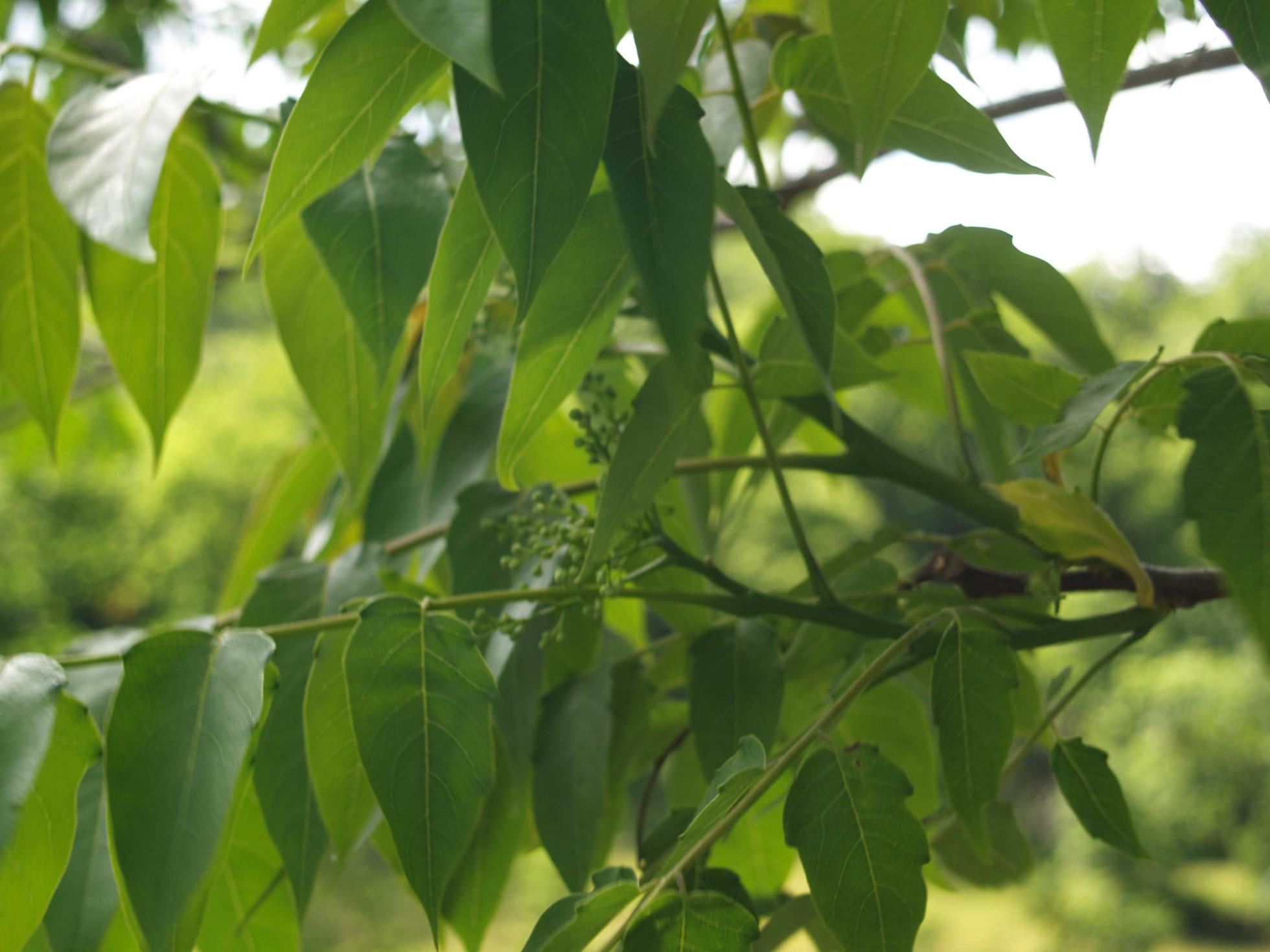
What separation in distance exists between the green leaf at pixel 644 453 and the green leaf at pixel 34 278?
0.17 m

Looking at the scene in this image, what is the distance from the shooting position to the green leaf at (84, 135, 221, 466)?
0.94ft

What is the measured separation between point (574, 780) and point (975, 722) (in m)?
0.10

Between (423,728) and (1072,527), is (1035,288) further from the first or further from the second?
(423,728)

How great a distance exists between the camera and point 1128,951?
3.58 m

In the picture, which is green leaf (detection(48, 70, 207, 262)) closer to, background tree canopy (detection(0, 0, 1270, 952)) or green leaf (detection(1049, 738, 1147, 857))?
background tree canopy (detection(0, 0, 1270, 952))

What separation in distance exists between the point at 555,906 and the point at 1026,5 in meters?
0.53

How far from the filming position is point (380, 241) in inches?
9.2

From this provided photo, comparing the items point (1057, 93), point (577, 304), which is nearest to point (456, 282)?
point (577, 304)

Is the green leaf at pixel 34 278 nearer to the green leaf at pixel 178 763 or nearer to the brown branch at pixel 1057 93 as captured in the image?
the green leaf at pixel 178 763

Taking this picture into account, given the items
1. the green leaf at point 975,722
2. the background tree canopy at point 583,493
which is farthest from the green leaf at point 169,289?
the green leaf at point 975,722

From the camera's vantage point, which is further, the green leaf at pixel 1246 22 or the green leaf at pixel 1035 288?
the green leaf at pixel 1035 288

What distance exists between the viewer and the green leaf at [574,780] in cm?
25

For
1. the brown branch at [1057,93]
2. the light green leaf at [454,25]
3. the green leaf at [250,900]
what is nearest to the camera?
the light green leaf at [454,25]

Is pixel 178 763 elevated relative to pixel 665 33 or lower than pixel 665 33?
lower
